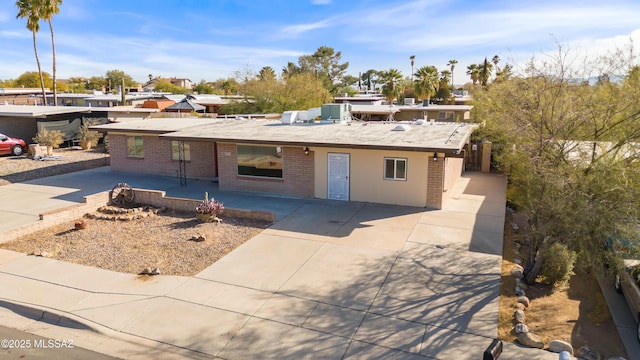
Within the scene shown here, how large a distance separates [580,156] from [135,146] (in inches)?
817

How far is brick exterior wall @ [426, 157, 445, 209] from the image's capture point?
1616 cm

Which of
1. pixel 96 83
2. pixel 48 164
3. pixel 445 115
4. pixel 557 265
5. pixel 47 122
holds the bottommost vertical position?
pixel 557 265

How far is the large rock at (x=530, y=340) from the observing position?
26.1ft

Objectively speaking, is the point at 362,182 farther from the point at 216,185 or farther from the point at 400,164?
the point at 216,185

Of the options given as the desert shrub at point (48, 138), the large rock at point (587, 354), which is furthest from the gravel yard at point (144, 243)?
the desert shrub at point (48, 138)

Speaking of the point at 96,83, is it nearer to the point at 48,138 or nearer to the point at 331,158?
the point at 48,138

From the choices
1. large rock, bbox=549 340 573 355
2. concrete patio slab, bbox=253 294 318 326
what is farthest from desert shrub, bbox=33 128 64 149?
large rock, bbox=549 340 573 355

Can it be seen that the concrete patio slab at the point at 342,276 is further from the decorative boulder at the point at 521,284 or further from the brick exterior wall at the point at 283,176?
the brick exterior wall at the point at 283,176

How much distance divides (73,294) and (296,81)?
115ft

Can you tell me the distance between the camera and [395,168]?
16.7 m

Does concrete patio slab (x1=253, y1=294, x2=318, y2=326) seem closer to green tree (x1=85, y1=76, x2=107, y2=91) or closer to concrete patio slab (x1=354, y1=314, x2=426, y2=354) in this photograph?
concrete patio slab (x1=354, y1=314, x2=426, y2=354)

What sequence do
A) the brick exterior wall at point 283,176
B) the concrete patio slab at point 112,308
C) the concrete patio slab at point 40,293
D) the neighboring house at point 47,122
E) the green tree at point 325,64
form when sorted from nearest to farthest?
the concrete patio slab at point 112,308 < the concrete patio slab at point 40,293 < the brick exterior wall at point 283,176 < the neighboring house at point 47,122 < the green tree at point 325,64

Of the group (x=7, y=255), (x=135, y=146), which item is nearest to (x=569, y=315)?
(x=7, y=255)

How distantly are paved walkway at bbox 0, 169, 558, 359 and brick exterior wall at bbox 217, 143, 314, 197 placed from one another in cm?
415
